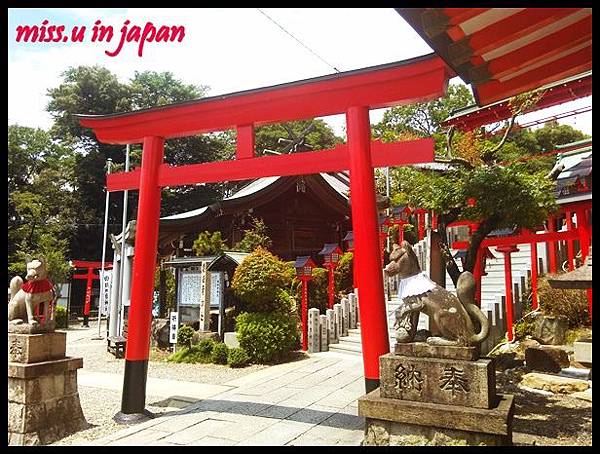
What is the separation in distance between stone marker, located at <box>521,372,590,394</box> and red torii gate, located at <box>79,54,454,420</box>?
136 inches

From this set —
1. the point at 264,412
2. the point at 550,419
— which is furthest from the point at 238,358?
the point at 550,419

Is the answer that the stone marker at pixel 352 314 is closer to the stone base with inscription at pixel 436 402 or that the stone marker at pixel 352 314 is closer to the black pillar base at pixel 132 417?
the black pillar base at pixel 132 417

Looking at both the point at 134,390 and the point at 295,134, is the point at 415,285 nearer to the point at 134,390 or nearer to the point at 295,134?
the point at 134,390

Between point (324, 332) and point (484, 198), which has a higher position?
point (484, 198)

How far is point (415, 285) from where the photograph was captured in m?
4.42

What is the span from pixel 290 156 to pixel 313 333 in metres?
6.65

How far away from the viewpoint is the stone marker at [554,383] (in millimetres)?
6676

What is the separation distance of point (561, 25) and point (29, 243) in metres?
29.1

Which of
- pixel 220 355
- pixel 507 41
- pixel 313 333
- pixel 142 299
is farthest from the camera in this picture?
pixel 313 333

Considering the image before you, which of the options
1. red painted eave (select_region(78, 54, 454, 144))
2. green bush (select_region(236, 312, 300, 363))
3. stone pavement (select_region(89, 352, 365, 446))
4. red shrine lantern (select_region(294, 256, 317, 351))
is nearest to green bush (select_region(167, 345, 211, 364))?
green bush (select_region(236, 312, 300, 363))

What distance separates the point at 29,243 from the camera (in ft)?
86.6

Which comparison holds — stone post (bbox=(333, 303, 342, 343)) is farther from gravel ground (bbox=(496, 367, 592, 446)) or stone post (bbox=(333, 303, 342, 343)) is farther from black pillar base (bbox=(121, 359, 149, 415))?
black pillar base (bbox=(121, 359, 149, 415))

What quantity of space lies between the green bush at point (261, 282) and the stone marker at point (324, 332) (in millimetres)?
979

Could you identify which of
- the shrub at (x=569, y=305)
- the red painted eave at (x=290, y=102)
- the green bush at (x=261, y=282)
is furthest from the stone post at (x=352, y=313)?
the red painted eave at (x=290, y=102)
